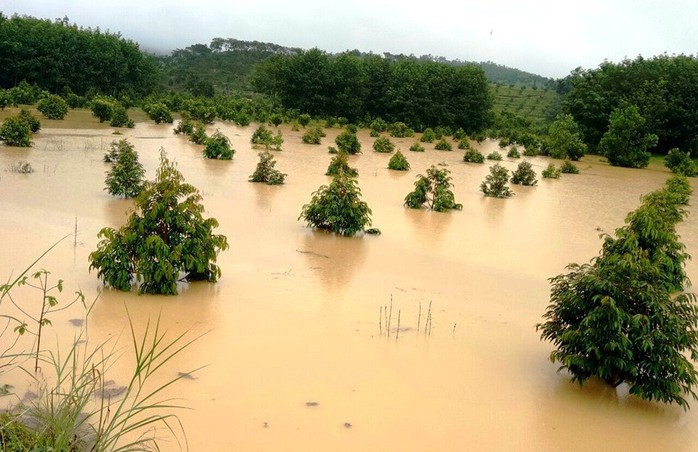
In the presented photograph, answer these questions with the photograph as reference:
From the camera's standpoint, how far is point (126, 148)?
486 inches

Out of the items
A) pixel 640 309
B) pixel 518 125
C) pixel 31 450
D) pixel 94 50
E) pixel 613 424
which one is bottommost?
pixel 613 424

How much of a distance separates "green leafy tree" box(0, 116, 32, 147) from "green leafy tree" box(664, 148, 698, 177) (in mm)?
21881

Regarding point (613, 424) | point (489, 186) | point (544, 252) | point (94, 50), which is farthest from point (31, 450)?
point (94, 50)

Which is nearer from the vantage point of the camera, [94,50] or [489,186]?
[489,186]

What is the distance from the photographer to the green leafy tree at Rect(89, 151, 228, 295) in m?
6.77

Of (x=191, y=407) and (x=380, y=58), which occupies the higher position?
(x=380, y=58)

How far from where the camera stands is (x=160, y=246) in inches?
266

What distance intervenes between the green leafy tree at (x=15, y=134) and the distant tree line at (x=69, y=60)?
19324 mm

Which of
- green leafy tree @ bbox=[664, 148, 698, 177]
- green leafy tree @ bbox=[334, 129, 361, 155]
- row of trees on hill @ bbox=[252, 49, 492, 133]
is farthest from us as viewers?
row of trees on hill @ bbox=[252, 49, 492, 133]

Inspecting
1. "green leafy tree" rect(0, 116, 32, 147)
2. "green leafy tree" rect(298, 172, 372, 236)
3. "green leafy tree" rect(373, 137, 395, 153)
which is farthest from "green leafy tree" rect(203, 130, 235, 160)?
"green leafy tree" rect(298, 172, 372, 236)

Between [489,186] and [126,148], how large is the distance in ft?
29.9

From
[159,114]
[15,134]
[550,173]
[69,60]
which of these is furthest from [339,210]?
[69,60]

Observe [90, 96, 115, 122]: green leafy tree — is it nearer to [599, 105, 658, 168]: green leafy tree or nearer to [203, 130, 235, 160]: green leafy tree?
[203, 130, 235, 160]: green leafy tree

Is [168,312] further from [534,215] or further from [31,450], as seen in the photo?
[534,215]
